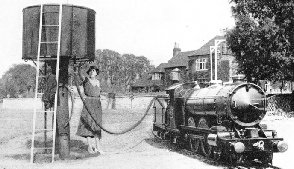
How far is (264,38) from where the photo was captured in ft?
111

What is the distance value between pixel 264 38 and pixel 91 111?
25.0 m

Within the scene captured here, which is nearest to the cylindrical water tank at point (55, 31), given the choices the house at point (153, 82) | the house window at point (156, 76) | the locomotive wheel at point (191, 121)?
the locomotive wheel at point (191, 121)

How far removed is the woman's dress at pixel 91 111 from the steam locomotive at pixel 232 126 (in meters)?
3.16

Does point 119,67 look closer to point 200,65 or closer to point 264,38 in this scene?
point 200,65

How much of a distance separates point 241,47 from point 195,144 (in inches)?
940

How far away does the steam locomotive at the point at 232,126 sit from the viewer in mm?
10922

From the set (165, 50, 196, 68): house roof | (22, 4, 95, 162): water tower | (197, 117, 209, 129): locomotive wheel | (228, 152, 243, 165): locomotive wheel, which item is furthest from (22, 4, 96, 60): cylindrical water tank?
(165, 50, 196, 68): house roof

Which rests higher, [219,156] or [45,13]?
[45,13]

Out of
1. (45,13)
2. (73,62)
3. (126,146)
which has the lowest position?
(126,146)

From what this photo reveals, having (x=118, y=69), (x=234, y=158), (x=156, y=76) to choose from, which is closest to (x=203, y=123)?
(x=234, y=158)

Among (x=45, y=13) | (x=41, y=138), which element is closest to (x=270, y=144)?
(x=45, y=13)

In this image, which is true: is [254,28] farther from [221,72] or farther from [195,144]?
[195,144]

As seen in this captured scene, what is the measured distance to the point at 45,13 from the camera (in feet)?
36.6

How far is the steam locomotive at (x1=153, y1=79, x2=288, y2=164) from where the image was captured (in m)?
10.9
